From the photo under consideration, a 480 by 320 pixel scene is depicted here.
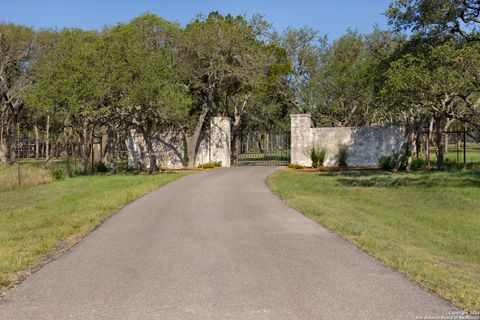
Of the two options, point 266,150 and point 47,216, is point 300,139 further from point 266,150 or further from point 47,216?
point 47,216

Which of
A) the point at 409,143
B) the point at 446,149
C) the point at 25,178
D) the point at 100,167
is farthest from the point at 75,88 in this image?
the point at 446,149

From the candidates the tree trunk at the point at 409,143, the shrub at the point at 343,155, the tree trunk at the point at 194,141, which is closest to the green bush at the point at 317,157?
the shrub at the point at 343,155

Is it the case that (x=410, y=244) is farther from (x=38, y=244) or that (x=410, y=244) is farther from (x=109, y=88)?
(x=109, y=88)

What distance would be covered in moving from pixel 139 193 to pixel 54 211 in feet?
11.4

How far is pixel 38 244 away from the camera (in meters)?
8.98

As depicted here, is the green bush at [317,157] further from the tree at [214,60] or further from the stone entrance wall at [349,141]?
the tree at [214,60]

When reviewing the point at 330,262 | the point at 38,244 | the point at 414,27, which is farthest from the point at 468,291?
the point at 414,27

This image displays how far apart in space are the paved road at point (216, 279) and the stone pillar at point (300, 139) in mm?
20927

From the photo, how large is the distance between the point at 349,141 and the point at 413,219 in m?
18.6

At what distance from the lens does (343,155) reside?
3108 cm

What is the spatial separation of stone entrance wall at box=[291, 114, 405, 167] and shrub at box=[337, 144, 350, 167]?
23 cm

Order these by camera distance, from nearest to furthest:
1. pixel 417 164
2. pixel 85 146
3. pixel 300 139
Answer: pixel 417 164, pixel 85 146, pixel 300 139

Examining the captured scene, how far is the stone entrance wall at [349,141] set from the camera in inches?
1201

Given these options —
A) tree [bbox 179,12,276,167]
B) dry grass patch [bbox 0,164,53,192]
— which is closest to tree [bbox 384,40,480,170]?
tree [bbox 179,12,276,167]
